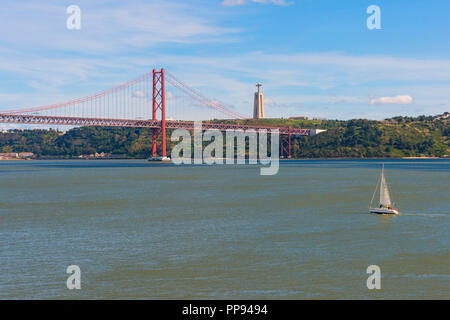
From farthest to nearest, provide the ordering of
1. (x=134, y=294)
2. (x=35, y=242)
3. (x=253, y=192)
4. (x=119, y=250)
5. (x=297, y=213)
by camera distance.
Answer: (x=253, y=192)
(x=297, y=213)
(x=35, y=242)
(x=119, y=250)
(x=134, y=294)

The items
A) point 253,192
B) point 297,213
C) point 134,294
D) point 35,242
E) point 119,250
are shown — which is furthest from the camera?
point 253,192

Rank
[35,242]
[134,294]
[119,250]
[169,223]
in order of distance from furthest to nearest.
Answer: [169,223], [35,242], [119,250], [134,294]
